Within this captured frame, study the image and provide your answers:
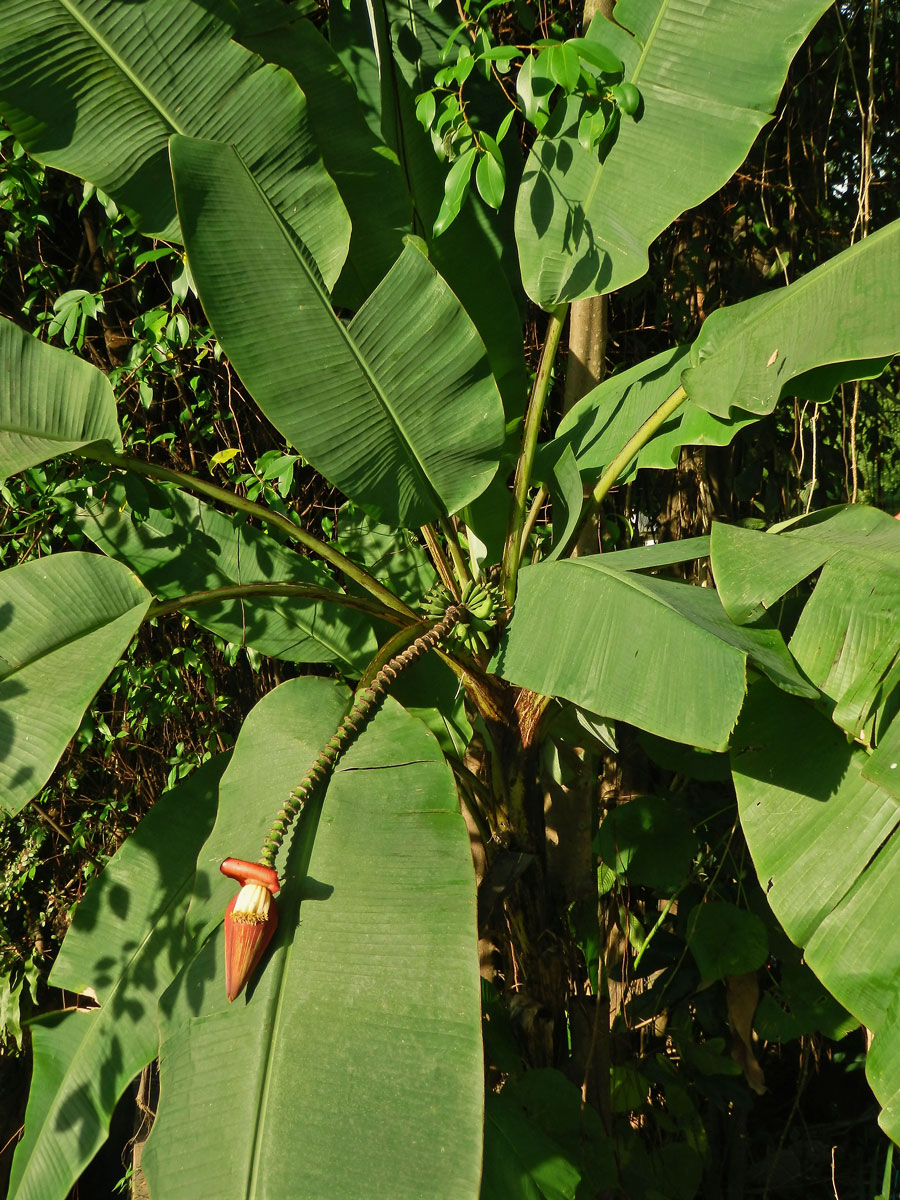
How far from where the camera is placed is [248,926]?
103 cm

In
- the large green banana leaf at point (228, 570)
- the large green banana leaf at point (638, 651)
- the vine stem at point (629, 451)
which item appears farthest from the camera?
the large green banana leaf at point (228, 570)

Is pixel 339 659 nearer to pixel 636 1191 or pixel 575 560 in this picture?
pixel 575 560

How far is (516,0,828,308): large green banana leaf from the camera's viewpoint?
1444 millimetres

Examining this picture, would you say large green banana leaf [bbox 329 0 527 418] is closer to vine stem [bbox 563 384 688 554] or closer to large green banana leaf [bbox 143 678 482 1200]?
vine stem [bbox 563 384 688 554]

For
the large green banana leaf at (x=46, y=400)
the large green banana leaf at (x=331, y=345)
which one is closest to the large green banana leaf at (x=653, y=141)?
the large green banana leaf at (x=331, y=345)

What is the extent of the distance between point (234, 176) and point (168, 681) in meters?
1.41

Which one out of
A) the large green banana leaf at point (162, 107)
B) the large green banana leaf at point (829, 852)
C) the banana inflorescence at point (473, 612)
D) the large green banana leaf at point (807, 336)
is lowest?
the large green banana leaf at point (829, 852)

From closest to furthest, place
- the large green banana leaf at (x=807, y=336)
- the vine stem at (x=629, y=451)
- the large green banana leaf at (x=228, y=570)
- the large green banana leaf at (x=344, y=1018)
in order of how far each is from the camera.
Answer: the large green banana leaf at (x=344, y=1018) → the large green banana leaf at (x=807, y=336) → the vine stem at (x=629, y=451) → the large green banana leaf at (x=228, y=570)

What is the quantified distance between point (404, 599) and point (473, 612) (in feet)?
1.40

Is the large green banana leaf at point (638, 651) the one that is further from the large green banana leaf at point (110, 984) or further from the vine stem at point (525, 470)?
the large green banana leaf at point (110, 984)

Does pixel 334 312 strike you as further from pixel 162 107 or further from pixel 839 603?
pixel 839 603

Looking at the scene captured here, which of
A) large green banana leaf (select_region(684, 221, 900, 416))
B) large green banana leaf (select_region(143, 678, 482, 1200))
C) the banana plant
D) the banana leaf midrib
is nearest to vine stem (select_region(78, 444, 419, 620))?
the banana plant

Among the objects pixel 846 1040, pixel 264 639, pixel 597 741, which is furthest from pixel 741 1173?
pixel 264 639

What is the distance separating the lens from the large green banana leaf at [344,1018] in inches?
36.4
